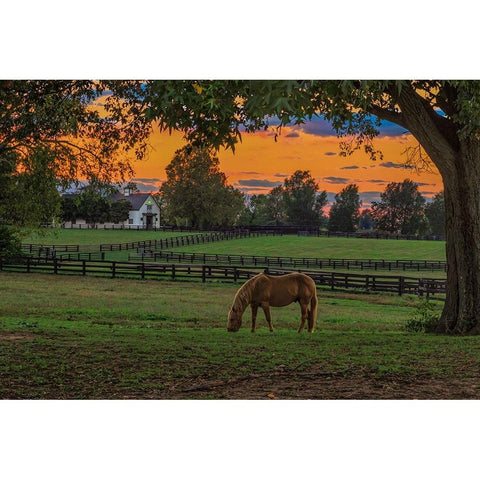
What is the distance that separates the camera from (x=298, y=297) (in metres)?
9.15

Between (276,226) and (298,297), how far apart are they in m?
1.17

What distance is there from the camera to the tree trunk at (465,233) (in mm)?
9344

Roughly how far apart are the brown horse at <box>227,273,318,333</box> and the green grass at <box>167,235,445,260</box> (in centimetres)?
45

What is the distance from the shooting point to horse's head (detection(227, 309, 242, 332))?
351 inches

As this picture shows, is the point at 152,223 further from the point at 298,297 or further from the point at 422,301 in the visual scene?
the point at 422,301

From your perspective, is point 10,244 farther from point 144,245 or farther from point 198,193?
point 198,193

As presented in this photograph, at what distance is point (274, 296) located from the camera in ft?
29.8

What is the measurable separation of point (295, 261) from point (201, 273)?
1.58m

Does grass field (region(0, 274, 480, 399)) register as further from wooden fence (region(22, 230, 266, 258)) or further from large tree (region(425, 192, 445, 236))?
large tree (region(425, 192, 445, 236))

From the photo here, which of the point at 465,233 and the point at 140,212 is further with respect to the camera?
the point at 465,233

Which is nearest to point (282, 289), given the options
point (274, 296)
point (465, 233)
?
point (274, 296)

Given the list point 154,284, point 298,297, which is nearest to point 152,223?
point 154,284
